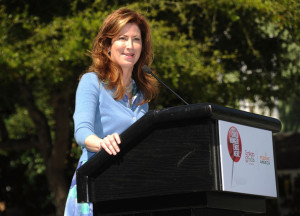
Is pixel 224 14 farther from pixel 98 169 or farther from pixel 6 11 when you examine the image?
pixel 98 169

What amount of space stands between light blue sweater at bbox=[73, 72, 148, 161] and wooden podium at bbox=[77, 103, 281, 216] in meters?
0.31

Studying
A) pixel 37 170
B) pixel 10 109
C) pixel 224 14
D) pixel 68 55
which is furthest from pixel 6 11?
pixel 37 170

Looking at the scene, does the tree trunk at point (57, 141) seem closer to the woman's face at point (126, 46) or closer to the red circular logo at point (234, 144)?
the woman's face at point (126, 46)

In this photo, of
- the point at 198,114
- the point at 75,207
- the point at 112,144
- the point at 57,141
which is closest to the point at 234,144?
the point at 198,114

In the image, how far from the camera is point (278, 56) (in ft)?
47.7

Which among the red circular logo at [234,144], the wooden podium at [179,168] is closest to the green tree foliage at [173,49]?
the wooden podium at [179,168]

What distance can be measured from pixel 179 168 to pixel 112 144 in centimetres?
30

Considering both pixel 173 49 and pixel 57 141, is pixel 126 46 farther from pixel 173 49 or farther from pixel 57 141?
pixel 57 141

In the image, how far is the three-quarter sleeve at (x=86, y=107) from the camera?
2943mm

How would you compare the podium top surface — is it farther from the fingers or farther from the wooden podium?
the fingers

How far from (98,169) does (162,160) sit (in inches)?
12.3

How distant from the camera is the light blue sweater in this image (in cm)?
300

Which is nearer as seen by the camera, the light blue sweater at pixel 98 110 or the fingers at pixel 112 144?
the fingers at pixel 112 144

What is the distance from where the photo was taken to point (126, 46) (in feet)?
10.7
